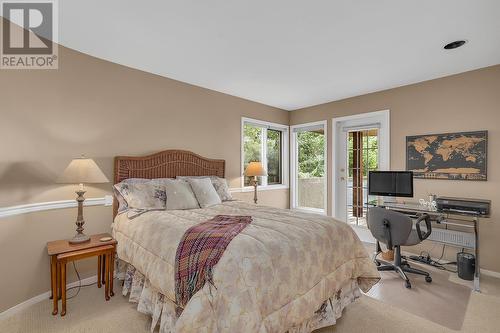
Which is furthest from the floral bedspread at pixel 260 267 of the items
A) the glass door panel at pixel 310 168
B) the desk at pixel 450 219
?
the glass door panel at pixel 310 168

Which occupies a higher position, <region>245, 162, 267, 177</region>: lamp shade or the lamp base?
<region>245, 162, 267, 177</region>: lamp shade

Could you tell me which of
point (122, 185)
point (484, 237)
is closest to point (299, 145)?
point (484, 237)

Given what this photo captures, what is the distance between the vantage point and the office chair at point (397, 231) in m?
2.74

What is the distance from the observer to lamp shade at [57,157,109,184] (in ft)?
7.62

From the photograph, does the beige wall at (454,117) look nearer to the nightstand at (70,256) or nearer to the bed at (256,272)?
the bed at (256,272)

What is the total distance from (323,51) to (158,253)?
8.47 ft

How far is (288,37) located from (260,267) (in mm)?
2131

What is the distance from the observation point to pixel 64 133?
2.66 m

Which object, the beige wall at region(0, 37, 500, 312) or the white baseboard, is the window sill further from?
the white baseboard

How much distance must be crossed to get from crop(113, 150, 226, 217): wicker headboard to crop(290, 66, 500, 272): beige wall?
2.78 metres

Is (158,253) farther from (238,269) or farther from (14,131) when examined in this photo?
(14,131)

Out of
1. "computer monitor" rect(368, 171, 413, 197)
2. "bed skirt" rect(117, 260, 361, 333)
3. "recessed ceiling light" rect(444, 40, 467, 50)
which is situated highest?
"recessed ceiling light" rect(444, 40, 467, 50)

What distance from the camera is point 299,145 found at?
5457 millimetres

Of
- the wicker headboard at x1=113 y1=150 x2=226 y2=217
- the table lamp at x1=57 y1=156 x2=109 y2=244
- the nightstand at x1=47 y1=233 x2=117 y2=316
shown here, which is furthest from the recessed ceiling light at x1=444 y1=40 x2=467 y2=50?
the nightstand at x1=47 y1=233 x2=117 y2=316
